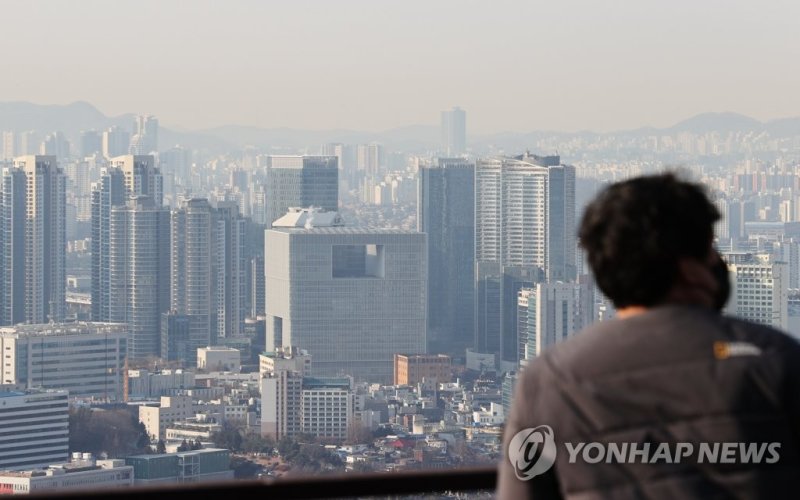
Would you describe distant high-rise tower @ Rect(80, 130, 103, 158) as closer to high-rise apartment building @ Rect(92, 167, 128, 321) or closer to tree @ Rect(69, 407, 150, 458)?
high-rise apartment building @ Rect(92, 167, 128, 321)

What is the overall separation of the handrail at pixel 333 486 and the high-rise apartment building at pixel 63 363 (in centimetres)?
2302

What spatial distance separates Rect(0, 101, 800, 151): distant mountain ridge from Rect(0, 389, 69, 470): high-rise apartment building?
1739 cm

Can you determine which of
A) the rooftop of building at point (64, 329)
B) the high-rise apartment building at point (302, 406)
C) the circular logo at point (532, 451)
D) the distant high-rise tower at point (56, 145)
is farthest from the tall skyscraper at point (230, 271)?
the circular logo at point (532, 451)

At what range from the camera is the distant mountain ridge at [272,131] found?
35.1m

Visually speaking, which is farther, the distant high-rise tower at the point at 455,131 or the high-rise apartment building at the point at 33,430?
the distant high-rise tower at the point at 455,131

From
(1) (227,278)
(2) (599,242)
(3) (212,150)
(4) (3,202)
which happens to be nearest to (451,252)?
(1) (227,278)

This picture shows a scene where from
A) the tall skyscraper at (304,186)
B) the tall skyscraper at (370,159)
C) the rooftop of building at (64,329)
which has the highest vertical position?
the tall skyscraper at (370,159)

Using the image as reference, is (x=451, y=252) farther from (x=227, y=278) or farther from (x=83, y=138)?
(x=83, y=138)

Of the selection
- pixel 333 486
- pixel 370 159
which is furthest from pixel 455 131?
pixel 333 486

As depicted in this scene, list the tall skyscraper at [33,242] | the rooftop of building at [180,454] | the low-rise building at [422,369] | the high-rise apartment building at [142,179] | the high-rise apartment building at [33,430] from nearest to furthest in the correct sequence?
1. the rooftop of building at [180,454]
2. the high-rise apartment building at [33,430]
3. the low-rise building at [422,369]
4. the tall skyscraper at [33,242]
5. the high-rise apartment building at [142,179]

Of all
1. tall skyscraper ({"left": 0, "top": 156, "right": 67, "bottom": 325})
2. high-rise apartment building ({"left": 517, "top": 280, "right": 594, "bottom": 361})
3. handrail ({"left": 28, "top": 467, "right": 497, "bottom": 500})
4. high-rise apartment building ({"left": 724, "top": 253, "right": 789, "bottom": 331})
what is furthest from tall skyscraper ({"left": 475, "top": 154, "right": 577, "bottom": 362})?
handrail ({"left": 28, "top": 467, "right": 497, "bottom": 500})

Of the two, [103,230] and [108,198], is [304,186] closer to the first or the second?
[108,198]

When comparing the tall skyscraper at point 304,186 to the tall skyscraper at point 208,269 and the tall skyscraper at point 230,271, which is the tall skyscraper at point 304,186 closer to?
the tall skyscraper at point 230,271

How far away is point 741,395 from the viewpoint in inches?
21.6
